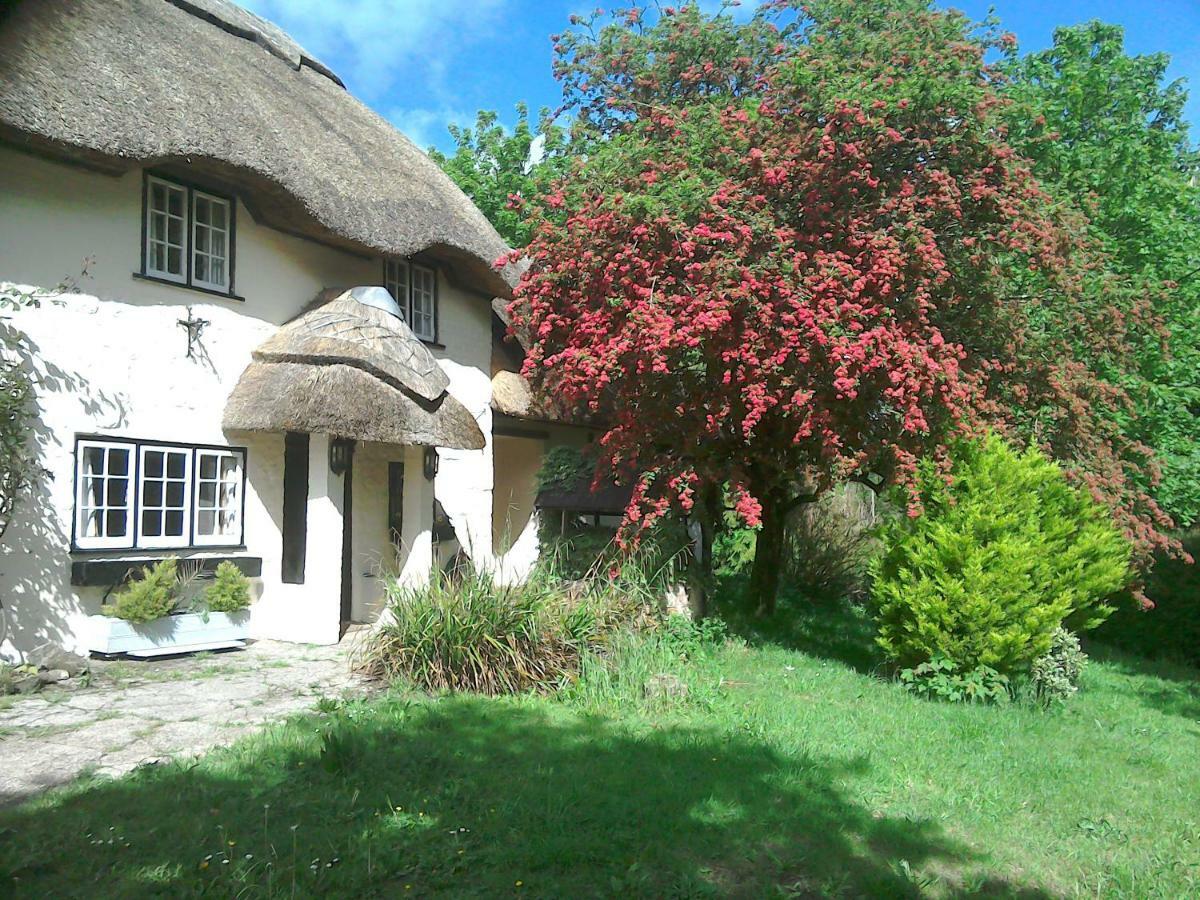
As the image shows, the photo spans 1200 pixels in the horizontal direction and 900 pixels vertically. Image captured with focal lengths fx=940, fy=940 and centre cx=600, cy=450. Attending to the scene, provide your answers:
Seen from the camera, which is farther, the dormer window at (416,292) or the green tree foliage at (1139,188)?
the green tree foliage at (1139,188)

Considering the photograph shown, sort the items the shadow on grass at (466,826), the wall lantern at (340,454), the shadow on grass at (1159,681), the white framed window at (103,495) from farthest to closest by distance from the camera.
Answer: the wall lantern at (340,454)
the shadow on grass at (1159,681)
the white framed window at (103,495)
the shadow on grass at (466,826)

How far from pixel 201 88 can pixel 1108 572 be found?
1040 centimetres

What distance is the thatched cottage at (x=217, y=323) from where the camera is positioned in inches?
305

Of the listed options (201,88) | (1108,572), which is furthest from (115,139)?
(1108,572)

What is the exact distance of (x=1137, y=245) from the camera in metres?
13.8

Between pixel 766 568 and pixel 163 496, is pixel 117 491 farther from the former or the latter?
pixel 766 568

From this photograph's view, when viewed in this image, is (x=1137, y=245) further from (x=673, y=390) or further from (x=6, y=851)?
(x=6, y=851)

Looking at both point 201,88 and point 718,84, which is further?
point 718,84

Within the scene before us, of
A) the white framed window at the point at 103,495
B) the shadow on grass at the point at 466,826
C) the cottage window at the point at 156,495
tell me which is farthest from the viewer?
the cottage window at the point at 156,495

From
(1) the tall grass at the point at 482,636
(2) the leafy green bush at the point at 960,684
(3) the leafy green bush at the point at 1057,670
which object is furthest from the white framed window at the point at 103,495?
(3) the leafy green bush at the point at 1057,670

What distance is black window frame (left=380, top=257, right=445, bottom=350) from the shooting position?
1141 cm

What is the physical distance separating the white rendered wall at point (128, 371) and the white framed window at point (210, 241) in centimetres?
15

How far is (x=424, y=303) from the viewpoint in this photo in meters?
11.9

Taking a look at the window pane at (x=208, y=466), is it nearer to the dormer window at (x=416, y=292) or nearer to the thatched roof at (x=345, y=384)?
the thatched roof at (x=345, y=384)
